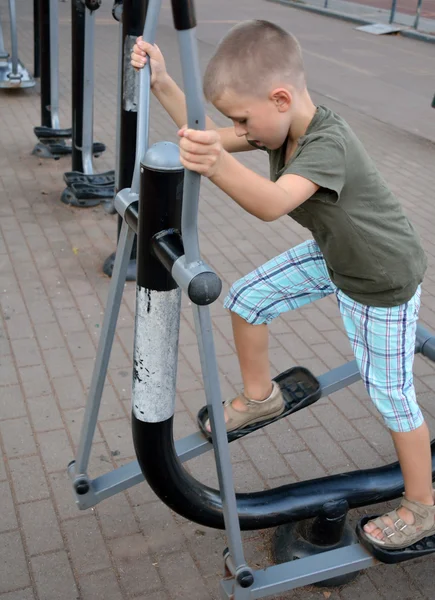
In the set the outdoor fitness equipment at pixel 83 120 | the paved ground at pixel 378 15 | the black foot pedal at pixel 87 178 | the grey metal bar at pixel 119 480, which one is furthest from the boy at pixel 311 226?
the paved ground at pixel 378 15

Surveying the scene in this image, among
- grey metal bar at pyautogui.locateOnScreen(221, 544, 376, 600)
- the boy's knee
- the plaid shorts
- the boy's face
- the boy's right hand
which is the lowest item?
grey metal bar at pyautogui.locateOnScreen(221, 544, 376, 600)

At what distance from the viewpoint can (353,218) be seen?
2100mm

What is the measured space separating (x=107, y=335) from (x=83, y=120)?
3597mm

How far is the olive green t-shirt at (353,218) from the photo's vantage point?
195 cm

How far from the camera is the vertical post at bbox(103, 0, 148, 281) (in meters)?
3.99

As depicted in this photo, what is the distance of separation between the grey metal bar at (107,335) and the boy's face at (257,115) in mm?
452

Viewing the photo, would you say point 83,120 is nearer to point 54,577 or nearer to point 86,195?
point 86,195

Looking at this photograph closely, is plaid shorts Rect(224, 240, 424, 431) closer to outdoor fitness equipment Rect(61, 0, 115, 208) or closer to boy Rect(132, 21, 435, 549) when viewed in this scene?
boy Rect(132, 21, 435, 549)

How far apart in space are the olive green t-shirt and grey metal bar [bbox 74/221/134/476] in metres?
0.47

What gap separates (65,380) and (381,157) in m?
4.48

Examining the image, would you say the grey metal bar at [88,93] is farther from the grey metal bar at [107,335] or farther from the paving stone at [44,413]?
the grey metal bar at [107,335]

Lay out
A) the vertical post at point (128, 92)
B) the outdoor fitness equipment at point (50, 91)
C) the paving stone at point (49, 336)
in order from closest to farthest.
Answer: the paving stone at point (49, 336) < the vertical post at point (128, 92) < the outdoor fitness equipment at point (50, 91)

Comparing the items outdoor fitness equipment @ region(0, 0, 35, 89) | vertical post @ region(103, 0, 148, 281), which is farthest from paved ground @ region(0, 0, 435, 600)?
outdoor fitness equipment @ region(0, 0, 35, 89)

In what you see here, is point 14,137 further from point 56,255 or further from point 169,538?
point 169,538
